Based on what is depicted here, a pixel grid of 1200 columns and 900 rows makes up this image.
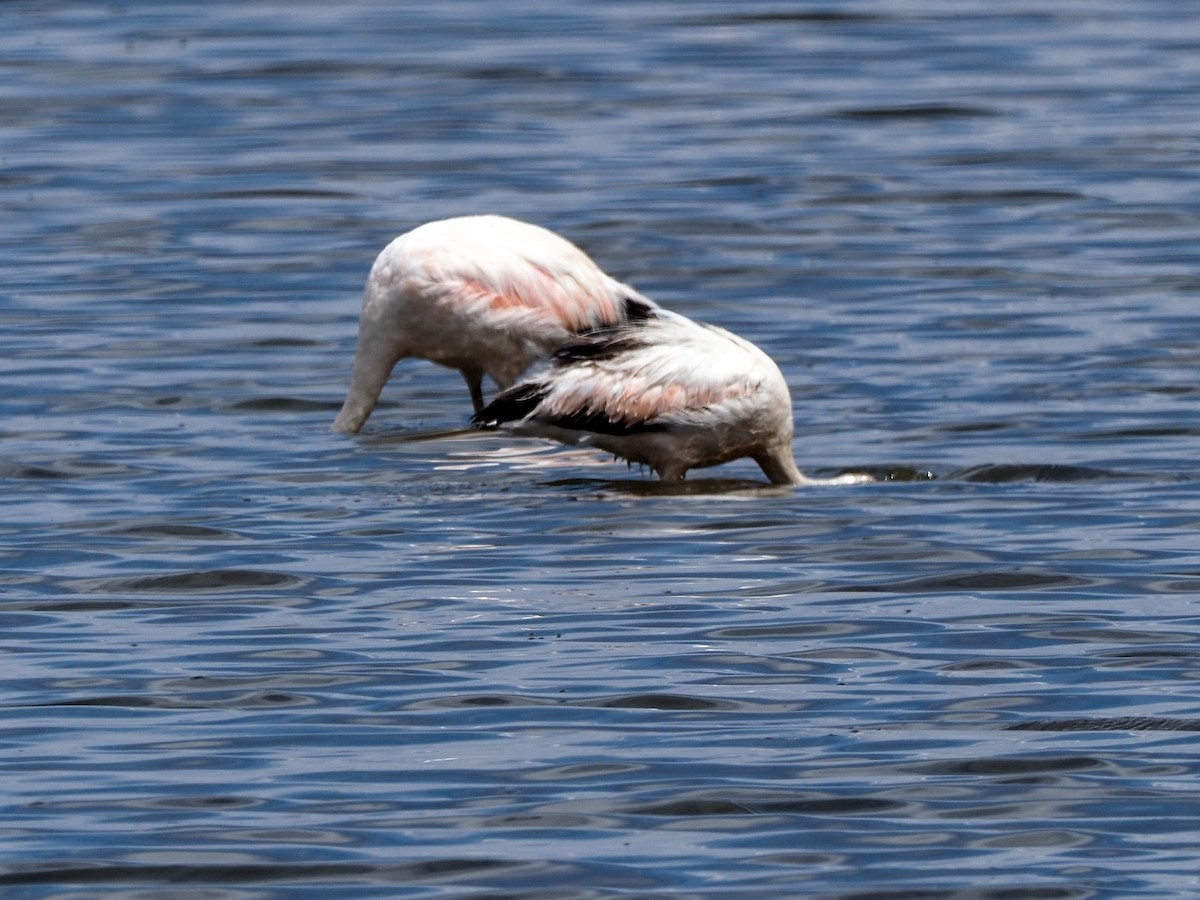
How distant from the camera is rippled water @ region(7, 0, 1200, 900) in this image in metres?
6.53

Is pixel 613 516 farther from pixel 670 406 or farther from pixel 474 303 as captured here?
pixel 474 303

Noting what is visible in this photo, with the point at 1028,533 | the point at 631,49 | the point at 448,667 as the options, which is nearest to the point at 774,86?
the point at 631,49

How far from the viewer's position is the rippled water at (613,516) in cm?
653

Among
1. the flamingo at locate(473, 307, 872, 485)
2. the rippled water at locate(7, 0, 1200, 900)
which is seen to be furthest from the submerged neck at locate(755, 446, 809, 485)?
the rippled water at locate(7, 0, 1200, 900)

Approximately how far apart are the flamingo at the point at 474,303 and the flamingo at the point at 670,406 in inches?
37.8

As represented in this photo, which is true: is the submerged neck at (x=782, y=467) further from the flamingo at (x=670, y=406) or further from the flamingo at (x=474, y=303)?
the flamingo at (x=474, y=303)

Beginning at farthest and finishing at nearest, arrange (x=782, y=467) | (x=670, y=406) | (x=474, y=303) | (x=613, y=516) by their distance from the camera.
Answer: (x=474, y=303) < (x=782, y=467) < (x=670, y=406) < (x=613, y=516)

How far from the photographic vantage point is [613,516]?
33.6ft

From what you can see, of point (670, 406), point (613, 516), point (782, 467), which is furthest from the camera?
point (782, 467)

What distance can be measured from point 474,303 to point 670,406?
1514mm

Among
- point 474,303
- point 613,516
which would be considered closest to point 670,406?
point 613,516

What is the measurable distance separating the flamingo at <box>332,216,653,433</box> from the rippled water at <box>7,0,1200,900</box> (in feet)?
1.18

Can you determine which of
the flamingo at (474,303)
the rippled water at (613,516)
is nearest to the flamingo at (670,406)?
the rippled water at (613,516)

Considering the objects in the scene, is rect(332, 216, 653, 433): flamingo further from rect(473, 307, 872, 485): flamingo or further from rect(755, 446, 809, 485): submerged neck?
rect(755, 446, 809, 485): submerged neck
